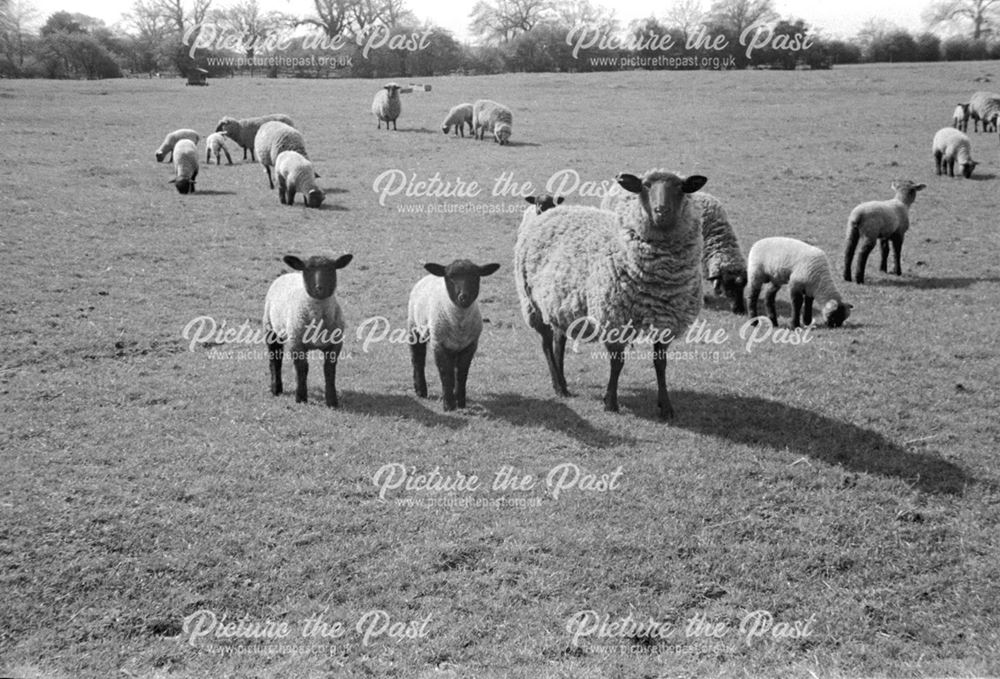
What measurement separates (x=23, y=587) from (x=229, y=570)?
1.51 meters

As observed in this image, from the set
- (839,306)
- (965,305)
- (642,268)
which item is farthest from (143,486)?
(965,305)

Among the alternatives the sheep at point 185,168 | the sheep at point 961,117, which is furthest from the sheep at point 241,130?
the sheep at point 961,117

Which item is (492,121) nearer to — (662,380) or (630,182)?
(630,182)

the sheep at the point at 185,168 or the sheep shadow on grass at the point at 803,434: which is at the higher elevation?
the sheep at the point at 185,168

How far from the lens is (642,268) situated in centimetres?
889

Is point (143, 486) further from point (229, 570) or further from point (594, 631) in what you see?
point (594, 631)

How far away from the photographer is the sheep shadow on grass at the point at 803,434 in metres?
7.84

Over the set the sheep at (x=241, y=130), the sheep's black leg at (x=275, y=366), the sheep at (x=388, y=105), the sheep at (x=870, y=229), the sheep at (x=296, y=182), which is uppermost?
the sheep at (x=388, y=105)

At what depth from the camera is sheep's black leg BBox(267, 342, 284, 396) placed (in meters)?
9.88

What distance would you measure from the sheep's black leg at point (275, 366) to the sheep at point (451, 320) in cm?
173

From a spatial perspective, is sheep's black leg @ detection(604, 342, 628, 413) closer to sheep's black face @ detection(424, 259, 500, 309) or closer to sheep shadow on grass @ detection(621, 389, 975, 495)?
sheep shadow on grass @ detection(621, 389, 975, 495)

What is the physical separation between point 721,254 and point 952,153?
16.7 metres

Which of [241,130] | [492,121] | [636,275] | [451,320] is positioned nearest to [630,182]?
[636,275]

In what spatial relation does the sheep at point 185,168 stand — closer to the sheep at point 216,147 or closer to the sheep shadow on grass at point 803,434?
the sheep at point 216,147
